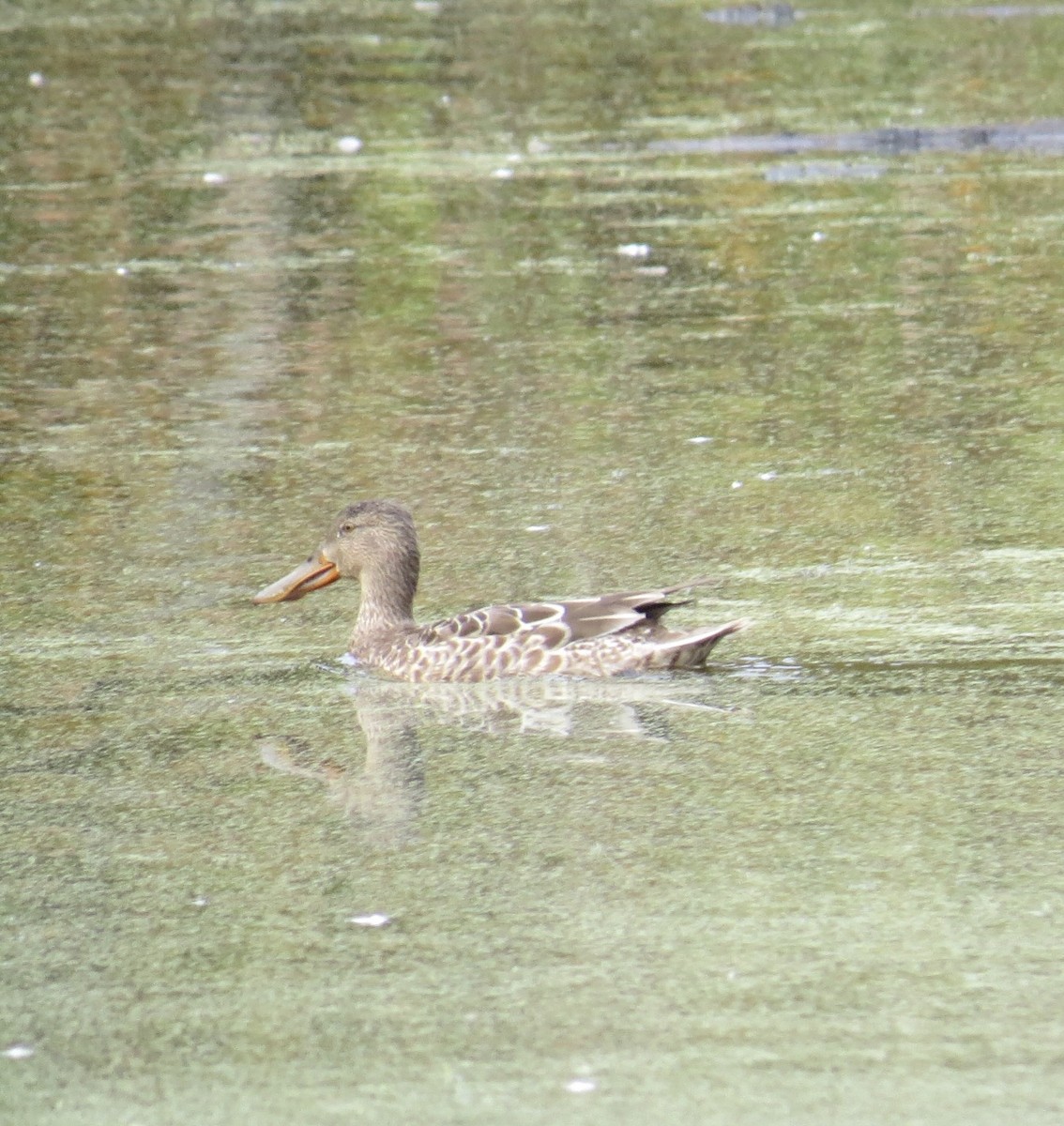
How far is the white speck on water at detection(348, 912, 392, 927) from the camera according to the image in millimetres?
4074

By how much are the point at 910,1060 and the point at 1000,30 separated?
44.8ft

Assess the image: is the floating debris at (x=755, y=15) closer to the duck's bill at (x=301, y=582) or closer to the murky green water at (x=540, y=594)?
the murky green water at (x=540, y=594)

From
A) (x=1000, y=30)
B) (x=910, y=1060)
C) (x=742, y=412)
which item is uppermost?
(x=1000, y=30)

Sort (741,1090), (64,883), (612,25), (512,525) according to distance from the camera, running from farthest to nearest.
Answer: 1. (612,25)
2. (512,525)
3. (64,883)
4. (741,1090)

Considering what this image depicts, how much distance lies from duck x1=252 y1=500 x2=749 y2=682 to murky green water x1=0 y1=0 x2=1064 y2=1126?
0.11 m

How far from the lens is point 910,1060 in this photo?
11.4 feet

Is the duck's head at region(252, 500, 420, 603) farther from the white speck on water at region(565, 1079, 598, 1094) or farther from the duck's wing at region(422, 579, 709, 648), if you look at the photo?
the white speck on water at region(565, 1079, 598, 1094)

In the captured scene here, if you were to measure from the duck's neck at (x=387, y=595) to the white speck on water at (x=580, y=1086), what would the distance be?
2.47m

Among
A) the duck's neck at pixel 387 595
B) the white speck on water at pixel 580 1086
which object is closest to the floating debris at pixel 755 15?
the duck's neck at pixel 387 595

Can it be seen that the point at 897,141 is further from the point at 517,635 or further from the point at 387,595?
the point at 517,635

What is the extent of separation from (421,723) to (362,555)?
2.55 ft

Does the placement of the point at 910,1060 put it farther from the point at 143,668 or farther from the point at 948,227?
the point at 948,227

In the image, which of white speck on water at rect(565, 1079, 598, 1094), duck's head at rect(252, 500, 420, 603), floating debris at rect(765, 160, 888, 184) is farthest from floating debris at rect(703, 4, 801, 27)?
white speck on water at rect(565, 1079, 598, 1094)

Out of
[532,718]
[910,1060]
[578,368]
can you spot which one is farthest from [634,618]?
[578,368]
